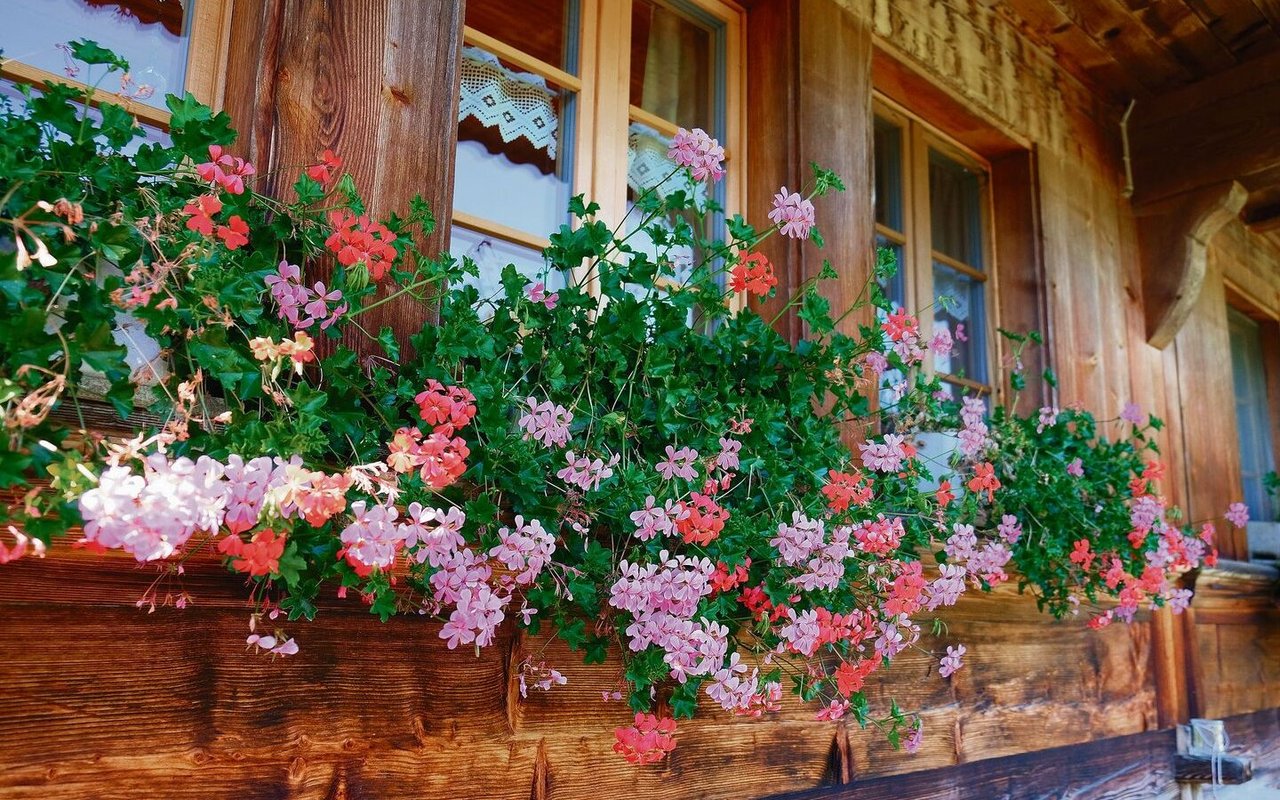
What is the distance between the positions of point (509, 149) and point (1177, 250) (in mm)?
2624

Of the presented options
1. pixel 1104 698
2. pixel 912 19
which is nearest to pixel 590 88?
pixel 912 19

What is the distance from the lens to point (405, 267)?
58.3 inches

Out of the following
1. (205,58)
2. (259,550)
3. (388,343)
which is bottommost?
(259,550)

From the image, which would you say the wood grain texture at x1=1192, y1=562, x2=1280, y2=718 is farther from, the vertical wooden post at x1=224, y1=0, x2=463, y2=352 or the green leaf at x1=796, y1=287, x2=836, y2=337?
the vertical wooden post at x1=224, y1=0, x2=463, y2=352

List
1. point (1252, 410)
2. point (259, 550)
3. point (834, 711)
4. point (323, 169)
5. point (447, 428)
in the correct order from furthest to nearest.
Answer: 1. point (1252, 410)
2. point (834, 711)
3. point (323, 169)
4. point (447, 428)
5. point (259, 550)

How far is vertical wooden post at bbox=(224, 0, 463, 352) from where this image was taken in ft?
4.73

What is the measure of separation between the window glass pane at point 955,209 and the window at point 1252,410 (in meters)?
2.26

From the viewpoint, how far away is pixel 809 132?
235 centimetres

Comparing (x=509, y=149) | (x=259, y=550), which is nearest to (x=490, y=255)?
(x=509, y=149)

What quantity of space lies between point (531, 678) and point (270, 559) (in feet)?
2.41

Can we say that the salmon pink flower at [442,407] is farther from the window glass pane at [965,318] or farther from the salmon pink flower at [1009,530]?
the window glass pane at [965,318]

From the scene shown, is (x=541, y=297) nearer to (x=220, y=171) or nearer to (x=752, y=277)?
(x=752, y=277)

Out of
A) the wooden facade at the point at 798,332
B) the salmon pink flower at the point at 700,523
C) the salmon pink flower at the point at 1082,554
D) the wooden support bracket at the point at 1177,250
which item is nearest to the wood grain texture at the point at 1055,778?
the wooden facade at the point at 798,332

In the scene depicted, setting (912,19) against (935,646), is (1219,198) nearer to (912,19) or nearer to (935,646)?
(912,19)
